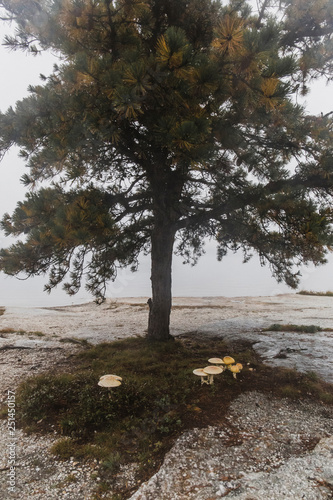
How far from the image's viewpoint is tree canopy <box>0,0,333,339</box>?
495 centimetres

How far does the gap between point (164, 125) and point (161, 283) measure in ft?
16.2

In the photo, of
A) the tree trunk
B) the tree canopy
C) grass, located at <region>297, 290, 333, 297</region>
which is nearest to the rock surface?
the tree canopy

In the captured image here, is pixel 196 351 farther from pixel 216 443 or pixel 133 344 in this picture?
pixel 216 443

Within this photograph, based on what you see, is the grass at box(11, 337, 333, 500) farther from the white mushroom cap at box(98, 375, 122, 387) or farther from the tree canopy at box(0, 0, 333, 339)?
the tree canopy at box(0, 0, 333, 339)

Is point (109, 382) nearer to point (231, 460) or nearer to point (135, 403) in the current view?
point (135, 403)

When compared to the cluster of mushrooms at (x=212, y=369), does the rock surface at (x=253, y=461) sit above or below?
below

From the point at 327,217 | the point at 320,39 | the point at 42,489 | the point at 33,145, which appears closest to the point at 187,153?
the point at 327,217

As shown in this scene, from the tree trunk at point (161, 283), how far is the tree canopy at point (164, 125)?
4 centimetres

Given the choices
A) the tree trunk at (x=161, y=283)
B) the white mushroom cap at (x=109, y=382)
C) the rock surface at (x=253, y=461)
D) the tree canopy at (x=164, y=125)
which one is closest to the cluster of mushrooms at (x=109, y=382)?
the white mushroom cap at (x=109, y=382)

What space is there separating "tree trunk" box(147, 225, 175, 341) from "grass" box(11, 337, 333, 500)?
166cm

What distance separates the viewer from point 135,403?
197 inches

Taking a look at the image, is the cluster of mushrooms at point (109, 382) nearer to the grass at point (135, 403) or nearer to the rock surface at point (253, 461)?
the grass at point (135, 403)

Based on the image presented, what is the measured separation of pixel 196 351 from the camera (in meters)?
8.16

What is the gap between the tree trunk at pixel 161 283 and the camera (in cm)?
886
